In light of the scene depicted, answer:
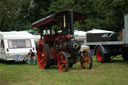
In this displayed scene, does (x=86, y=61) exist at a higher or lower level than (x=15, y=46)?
lower

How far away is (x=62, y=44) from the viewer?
1387 cm

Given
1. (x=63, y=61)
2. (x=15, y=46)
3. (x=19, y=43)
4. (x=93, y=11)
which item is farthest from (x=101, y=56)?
(x=93, y=11)

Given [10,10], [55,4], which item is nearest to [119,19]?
[55,4]

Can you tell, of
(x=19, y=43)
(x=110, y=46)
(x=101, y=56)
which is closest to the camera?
(x=110, y=46)

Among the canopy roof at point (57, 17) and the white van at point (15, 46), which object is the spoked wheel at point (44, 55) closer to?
the canopy roof at point (57, 17)

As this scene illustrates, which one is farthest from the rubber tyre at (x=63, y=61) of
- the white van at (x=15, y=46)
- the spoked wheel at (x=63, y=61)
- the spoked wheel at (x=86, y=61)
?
the white van at (x=15, y=46)

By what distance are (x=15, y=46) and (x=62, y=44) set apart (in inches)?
259

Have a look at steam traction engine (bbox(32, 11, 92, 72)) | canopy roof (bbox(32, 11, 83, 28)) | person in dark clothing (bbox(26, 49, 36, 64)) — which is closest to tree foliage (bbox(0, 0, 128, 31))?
person in dark clothing (bbox(26, 49, 36, 64))

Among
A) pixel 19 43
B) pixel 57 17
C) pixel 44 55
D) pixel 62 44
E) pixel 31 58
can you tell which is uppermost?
pixel 57 17

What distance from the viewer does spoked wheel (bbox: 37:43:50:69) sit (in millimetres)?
14561

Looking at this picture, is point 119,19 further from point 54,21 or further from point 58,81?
point 58,81

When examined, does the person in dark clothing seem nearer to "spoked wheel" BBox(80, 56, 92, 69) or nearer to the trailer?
the trailer

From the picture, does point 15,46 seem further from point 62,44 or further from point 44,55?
point 62,44

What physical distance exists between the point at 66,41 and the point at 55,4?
37.1 m
